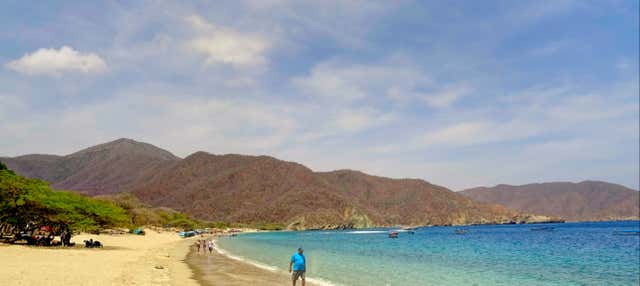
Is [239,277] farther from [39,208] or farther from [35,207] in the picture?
[35,207]

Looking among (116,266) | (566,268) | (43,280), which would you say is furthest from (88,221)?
(566,268)

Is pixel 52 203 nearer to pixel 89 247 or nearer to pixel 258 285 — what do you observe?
pixel 89 247

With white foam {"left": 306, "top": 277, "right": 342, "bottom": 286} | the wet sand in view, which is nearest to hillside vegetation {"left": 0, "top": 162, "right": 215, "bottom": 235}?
the wet sand

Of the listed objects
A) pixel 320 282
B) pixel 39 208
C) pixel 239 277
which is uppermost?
pixel 39 208

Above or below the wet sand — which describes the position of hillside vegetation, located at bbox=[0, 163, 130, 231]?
above

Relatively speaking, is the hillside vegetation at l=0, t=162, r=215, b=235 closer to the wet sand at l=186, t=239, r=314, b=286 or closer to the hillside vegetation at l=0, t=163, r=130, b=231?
the hillside vegetation at l=0, t=163, r=130, b=231

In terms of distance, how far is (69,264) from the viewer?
25016 millimetres

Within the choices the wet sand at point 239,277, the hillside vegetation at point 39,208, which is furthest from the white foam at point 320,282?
the hillside vegetation at point 39,208

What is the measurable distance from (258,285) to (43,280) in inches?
365

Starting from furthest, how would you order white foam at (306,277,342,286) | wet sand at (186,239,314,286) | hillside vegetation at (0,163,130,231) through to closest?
hillside vegetation at (0,163,130,231), white foam at (306,277,342,286), wet sand at (186,239,314,286)

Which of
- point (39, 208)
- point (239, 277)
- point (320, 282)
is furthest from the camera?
point (39, 208)

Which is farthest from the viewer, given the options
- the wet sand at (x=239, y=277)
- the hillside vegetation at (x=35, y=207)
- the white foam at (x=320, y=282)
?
the hillside vegetation at (x=35, y=207)

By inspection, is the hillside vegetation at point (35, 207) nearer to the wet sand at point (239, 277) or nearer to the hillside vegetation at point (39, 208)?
the hillside vegetation at point (39, 208)

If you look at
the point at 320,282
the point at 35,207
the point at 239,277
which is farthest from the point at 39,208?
the point at 320,282
